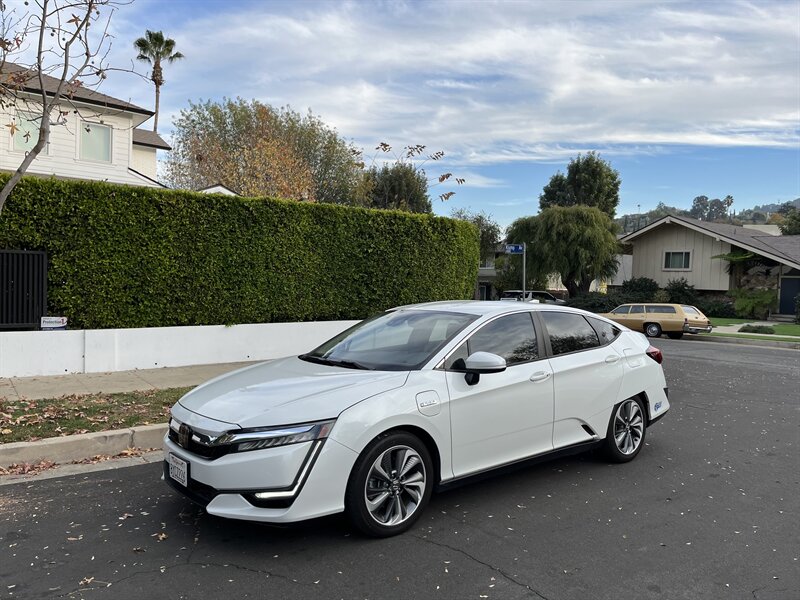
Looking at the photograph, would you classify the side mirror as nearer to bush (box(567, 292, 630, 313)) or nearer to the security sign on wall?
the security sign on wall

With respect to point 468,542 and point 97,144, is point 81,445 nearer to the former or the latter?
point 468,542

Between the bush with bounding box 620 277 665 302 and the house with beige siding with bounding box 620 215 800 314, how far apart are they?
142 centimetres

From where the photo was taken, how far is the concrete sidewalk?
7894mm

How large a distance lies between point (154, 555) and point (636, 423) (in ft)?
14.2

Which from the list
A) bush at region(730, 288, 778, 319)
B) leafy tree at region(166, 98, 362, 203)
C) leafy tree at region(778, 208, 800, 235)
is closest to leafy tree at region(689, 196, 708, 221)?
leafy tree at region(778, 208, 800, 235)

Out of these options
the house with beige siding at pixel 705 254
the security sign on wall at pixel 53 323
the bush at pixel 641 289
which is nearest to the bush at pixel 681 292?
the house with beige siding at pixel 705 254

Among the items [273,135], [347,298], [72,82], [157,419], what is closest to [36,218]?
[72,82]

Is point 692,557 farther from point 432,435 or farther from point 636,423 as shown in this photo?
point 636,423

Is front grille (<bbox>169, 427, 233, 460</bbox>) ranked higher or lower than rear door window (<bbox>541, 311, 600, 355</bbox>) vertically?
lower

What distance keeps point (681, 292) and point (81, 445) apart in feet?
114

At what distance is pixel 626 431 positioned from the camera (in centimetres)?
565

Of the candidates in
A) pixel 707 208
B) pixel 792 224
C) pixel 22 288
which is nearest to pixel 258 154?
pixel 22 288

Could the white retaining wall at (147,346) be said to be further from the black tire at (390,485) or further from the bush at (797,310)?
the bush at (797,310)

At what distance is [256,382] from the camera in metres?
4.24
